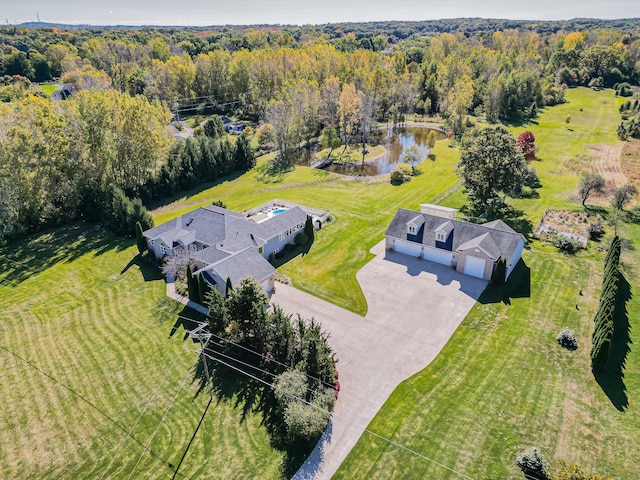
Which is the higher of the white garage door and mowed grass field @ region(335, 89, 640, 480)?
the white garage door

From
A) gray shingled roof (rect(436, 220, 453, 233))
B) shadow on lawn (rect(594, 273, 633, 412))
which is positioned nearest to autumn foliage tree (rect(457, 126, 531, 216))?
gray shingled roof (rect(436, 220, 453, 233))

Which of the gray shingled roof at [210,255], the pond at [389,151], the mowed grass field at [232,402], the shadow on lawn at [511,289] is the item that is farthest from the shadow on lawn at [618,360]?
the pond at [389,151]

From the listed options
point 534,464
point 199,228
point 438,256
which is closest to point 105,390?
point 199,228

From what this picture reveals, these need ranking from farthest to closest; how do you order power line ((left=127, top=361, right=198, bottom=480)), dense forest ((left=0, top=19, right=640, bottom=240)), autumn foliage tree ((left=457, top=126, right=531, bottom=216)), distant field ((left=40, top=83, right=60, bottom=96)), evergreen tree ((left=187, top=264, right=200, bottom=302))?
distant field ((left=40, top=83, right=60, bottom=96)) → dense forest ((left=0, top=19, right=640, bottom=240)) → autumn foliage tree ((left=457, top=126, right=531, bottom=216)) → evergreen tree ((left=187, top=264, right=200, bottom=302)) → power line ((left=127, top=361, right=198, bottom=480))

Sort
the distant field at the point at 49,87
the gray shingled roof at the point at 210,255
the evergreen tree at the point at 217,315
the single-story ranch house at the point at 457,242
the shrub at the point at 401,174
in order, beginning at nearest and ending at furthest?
the evergreen tree at the point at 217,315, the single-story ranch house at the point at 457,242, the gray shingled roof at the point at 210,255, the shrub at the point at 401,174, the distant field at the point at 49,87

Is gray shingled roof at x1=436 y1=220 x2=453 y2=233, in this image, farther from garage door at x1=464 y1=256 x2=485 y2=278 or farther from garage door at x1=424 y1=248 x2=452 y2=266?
garage door at x1=464 y1=256 x2=485 y2=278

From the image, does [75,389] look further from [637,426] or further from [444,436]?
[637,426]

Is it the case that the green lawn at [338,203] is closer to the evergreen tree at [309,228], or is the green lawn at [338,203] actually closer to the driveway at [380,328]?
the evergreen tree at [309,228]
